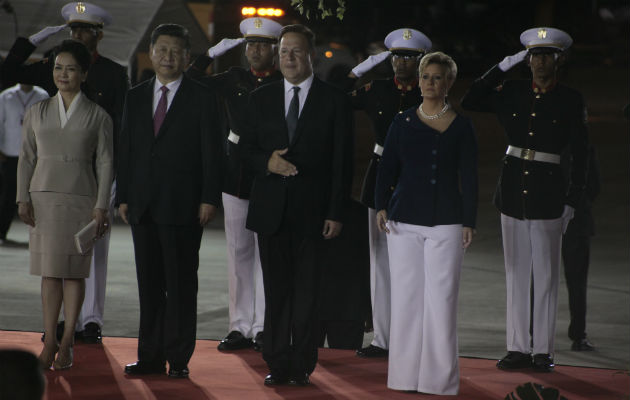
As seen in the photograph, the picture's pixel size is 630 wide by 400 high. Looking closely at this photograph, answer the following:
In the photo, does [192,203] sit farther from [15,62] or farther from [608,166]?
[608,166]

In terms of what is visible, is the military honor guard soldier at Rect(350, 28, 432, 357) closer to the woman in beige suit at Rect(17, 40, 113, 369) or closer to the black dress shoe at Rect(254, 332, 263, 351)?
the black dress shoe at Rect(254, 332, 263, 351)

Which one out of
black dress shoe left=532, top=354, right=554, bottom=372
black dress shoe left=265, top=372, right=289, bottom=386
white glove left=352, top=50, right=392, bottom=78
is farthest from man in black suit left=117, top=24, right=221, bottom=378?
black dress shoe left=532, top=354, right=554, bottom=372

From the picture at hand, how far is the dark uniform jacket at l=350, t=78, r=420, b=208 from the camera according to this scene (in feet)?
23.5

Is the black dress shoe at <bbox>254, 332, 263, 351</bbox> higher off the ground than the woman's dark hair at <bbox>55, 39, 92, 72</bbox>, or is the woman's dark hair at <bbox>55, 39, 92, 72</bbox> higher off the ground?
the woman's dark hair at <bbox>55, 39, 92, 72</bbox>

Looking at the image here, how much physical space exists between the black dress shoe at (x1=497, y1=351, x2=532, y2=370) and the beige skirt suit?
2.56 metres

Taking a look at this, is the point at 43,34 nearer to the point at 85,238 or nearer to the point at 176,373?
the point at 85,238

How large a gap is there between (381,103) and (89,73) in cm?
186

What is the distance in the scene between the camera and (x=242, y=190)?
7.38m

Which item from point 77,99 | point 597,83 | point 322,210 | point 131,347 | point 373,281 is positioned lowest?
point 131,347

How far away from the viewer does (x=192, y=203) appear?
20.8ft

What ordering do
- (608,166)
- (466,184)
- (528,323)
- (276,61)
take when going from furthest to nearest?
1. (608,166)
2. (276,61)
3. (528,323)
4. (466,184)

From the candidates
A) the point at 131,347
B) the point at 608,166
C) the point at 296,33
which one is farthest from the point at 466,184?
the point at 608,166

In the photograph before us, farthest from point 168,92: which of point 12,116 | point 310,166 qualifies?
point 12,116

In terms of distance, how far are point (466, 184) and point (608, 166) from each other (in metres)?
16.8
